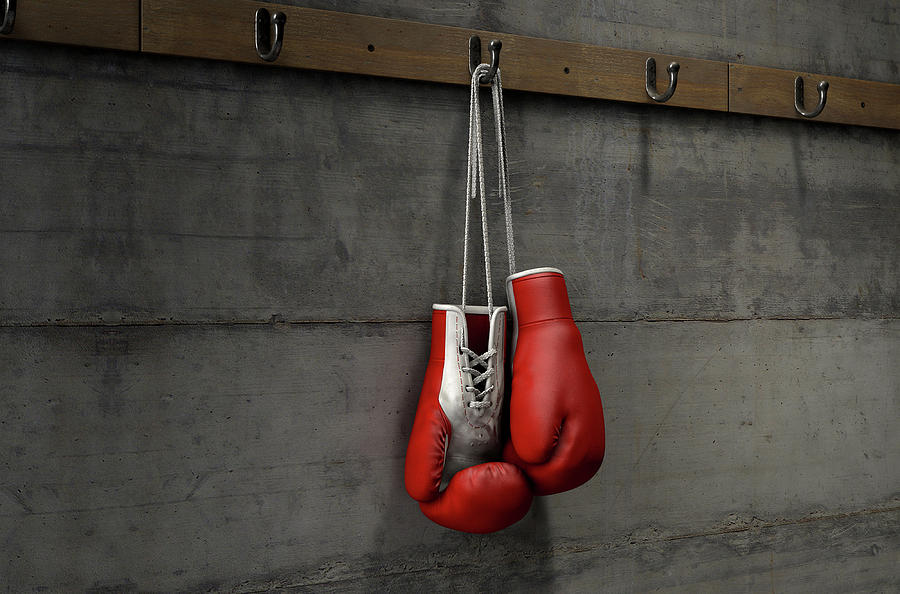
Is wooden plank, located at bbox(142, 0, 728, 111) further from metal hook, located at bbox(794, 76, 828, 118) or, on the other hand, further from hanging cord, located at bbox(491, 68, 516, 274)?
metal hook, located at bbox(794, 76, 828, 118)

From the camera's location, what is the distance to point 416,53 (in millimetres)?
1134

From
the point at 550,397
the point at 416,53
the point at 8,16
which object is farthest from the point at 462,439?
the point at 8,16

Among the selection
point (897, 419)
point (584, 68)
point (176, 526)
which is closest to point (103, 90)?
point (176, 526)

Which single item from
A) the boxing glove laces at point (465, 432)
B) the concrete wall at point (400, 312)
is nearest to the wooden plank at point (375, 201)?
the concrete wall at point (400, 312)

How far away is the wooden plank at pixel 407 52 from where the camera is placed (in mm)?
1033

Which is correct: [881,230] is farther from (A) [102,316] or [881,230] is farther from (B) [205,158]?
(A) [102,316]

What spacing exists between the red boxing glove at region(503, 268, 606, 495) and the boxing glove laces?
0.04 meters

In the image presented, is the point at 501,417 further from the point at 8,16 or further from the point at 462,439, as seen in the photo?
the point at 8,16

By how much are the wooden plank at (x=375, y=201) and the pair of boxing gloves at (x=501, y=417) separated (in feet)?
0.46

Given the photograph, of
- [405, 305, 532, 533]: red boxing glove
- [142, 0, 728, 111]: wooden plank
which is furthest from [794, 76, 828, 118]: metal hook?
[405, 305, 532, 533]: red boxing glove

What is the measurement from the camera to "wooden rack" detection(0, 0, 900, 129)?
1.00 metres

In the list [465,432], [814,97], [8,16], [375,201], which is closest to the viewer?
[8,16]

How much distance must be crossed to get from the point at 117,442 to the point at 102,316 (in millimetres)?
194

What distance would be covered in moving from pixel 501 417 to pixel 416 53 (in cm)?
62
